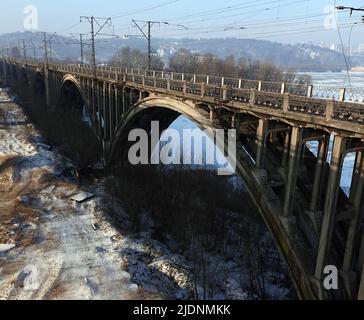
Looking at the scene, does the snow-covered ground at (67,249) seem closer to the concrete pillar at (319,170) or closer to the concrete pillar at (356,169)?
the concrete pillar at (319,170)

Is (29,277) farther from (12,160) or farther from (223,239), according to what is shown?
(12,160)

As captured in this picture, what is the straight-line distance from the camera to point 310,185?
16.2m

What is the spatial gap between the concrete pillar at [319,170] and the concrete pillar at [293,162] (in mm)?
766

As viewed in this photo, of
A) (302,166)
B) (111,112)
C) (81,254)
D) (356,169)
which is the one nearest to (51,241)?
(81,254)

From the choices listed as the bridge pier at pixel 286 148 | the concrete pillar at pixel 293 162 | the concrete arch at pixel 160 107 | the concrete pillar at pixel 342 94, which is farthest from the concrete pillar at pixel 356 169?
the concrete arch at pixel 160 107

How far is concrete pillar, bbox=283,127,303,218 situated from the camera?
1477 centimetres

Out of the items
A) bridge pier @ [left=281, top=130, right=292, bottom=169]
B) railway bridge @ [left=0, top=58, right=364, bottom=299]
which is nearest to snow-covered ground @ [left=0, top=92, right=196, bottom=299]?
railway bridge @ [left=0, top=58, right=364, bottom=299]

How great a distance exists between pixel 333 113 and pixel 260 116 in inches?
154

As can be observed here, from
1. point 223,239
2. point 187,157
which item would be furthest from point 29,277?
point 187,157

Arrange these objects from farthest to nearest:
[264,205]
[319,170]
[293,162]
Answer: [264,205] < [293,162] < [319,170]

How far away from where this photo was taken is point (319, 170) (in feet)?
47.0

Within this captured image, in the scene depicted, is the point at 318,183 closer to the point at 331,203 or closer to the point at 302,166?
the point at 331,203

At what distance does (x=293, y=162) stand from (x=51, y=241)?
48.9 feet

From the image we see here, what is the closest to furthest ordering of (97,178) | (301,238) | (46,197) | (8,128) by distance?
(301,238)
(46,197)
(97,178)
(8,128)
